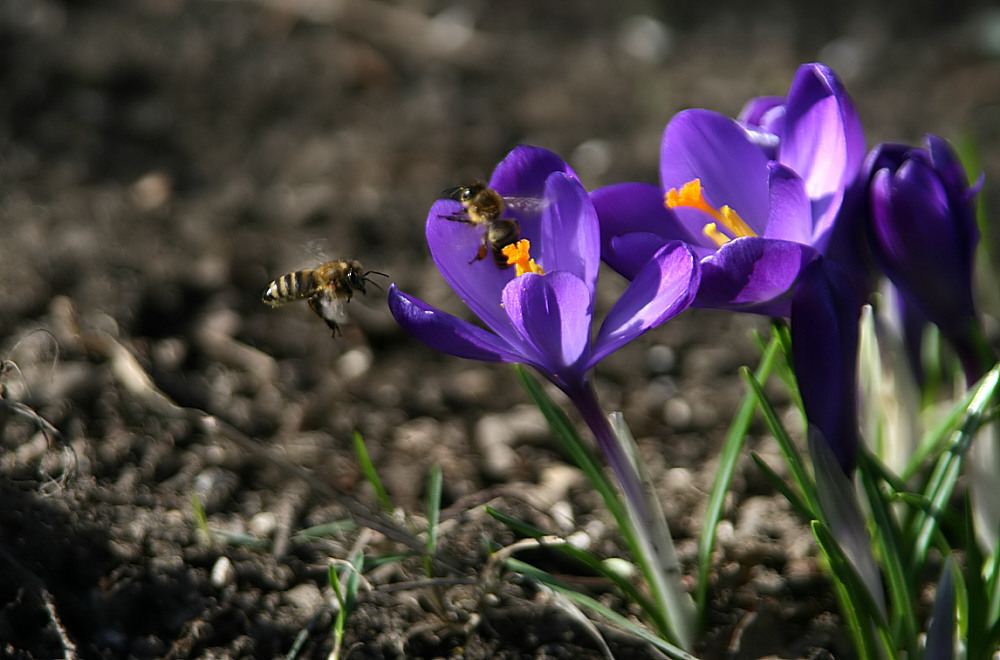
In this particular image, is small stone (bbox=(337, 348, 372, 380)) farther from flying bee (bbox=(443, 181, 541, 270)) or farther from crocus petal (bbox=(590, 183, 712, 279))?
crocus petal (bbox=(590, 183, 712, 279))

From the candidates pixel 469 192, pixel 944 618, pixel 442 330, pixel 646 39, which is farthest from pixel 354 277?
pixel 646 39

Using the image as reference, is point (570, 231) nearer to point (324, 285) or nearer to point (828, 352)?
point (828, 352)

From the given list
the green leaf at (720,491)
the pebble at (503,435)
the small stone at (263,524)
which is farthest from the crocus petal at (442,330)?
the pebble at (503,435)

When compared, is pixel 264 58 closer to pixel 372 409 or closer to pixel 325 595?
pixel 372 409

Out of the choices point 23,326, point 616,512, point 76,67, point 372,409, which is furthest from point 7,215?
point 616,512

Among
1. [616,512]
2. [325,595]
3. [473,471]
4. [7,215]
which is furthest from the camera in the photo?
[7,215]

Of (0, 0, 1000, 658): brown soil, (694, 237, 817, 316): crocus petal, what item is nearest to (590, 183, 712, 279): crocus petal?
(694, 237, 817, 316): crocus petal
